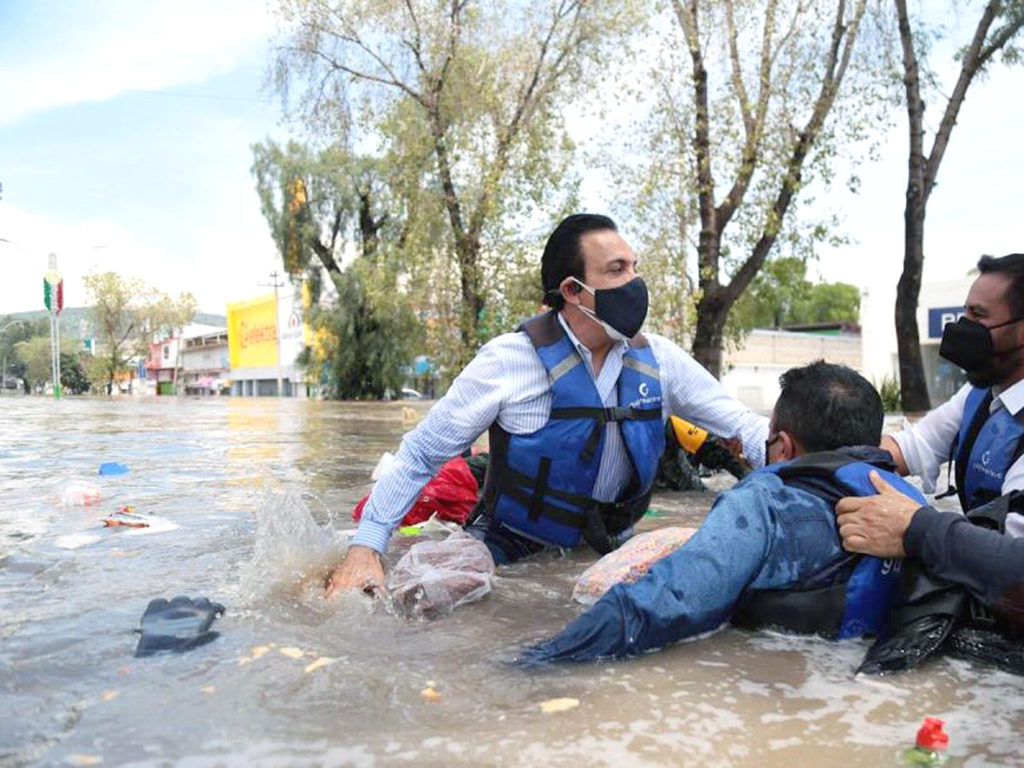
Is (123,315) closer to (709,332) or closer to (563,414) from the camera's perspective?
(709,332)

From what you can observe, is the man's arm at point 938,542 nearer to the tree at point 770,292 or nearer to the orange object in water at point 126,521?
the orange object in water at point 126,521

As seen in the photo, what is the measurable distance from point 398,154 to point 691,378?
18.8 metres

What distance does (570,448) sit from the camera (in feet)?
10.6

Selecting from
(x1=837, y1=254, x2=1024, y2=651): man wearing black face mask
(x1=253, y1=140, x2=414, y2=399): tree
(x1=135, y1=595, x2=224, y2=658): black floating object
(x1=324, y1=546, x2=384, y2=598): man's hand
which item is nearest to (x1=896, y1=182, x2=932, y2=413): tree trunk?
(x1=837, y1=254, x2=1024, y2=651): man wearing black face mask

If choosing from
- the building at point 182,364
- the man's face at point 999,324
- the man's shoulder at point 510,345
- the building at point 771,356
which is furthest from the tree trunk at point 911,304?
the building at point 182,364

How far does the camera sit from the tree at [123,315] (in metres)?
66.4

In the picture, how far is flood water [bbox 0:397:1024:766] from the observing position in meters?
1.82

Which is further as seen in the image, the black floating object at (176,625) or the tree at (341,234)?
the tree at (341,234)

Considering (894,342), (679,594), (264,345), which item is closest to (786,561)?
(679,594)

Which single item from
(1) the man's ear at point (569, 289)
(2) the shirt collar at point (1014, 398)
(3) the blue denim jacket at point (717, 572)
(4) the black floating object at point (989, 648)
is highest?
(1) the man's ear at point (569, 289)

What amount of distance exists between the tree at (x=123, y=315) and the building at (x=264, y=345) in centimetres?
473

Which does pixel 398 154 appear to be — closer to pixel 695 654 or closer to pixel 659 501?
pixel 659 501

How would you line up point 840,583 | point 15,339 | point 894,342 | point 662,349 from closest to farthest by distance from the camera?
point 840,583 → point 662,349 → point 894,342 → point 15,339

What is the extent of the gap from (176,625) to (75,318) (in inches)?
3873
